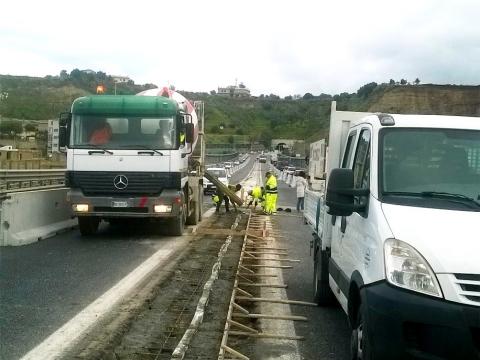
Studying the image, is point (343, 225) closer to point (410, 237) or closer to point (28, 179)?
point (410, 237)

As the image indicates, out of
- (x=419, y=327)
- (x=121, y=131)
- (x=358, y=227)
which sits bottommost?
(x=419, y=327)

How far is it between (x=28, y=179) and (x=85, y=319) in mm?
11363

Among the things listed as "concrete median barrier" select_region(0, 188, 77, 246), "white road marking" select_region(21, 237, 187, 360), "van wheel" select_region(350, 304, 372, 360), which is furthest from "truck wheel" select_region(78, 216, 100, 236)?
"van wheel" select_region(350, 304, 372, 360)

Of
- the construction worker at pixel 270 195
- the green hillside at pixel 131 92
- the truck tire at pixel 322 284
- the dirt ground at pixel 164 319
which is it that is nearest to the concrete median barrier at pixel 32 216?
the green hillside at pixel 131 92

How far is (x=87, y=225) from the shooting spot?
14188 mm

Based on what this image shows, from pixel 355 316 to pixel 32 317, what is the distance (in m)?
3.68

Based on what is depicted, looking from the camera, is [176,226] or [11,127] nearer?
[176,226]

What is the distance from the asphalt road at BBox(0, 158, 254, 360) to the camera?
6.44 meters

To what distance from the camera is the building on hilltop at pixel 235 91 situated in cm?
17985

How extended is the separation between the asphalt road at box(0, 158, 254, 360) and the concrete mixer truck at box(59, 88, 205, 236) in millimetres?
795

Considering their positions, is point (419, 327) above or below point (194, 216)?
above

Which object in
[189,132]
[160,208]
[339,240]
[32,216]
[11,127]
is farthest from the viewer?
[11,127]

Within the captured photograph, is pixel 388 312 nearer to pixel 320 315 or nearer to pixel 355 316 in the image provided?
pixel 355 316

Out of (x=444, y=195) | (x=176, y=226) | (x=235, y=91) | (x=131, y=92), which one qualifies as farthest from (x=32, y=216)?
(x=235, y=91)
